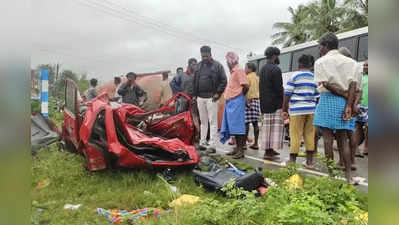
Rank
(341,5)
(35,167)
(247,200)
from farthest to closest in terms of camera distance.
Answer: (341,5), (35,167), (247,200)

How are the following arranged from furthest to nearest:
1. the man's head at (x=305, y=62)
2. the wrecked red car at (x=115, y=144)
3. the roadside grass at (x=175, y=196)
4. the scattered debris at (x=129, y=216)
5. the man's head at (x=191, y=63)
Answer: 1. the man's head at (x=191, y=63)
2. the man's head at (x=305, y=62)
3. the wrecked red car at (x=115, y=144)
4. the scattered debris at (x=129, y=216)
5. the roadside grass at (x=175, y=196)

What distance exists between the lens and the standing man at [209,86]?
17.0ft

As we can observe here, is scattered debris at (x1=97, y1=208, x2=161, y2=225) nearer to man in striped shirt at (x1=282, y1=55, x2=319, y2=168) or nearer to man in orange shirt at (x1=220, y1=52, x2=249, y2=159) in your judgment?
man in striped shirt at (x1=282, y1=55, x2=319, y2=168)

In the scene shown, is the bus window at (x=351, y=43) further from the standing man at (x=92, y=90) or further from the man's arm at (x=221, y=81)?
the standing man at (x=92, y=90)

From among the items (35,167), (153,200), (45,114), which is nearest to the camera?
(153,200)

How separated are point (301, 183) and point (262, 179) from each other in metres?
0.36

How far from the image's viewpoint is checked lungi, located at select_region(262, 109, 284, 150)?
4480 mm

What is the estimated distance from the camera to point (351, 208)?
2.21 m

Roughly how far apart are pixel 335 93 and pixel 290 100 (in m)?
0.80

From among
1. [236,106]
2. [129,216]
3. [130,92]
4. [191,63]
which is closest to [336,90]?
[236,106]

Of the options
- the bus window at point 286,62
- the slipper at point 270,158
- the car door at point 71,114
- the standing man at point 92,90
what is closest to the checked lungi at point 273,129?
the slipper at point 270,158
